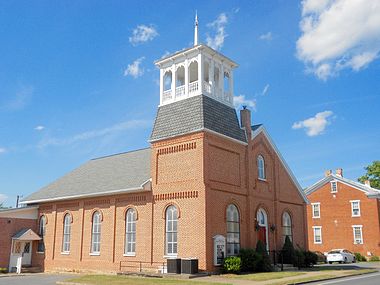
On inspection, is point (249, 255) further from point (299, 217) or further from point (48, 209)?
point (48, 209)

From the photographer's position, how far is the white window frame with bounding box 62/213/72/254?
31.9m

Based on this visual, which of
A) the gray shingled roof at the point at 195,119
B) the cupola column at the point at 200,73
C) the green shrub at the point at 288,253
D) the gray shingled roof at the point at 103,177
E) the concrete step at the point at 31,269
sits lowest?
the concrete step at the point at 31,269

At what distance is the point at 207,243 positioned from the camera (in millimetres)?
23750

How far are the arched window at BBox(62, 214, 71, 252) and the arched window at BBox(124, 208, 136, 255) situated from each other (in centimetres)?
631

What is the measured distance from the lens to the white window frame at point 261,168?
3001 cm

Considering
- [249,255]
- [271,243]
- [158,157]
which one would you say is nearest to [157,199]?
[158,157]

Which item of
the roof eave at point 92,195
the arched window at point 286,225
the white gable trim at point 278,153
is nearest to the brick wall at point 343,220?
the white gable trim at point 278,153

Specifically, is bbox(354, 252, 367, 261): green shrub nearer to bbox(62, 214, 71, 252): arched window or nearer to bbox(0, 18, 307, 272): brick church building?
bbox(0, 18, 307, 272): brick church building

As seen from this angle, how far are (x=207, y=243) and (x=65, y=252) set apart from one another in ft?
42.5

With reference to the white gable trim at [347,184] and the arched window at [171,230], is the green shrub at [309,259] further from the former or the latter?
the white gable trim at [347,184]

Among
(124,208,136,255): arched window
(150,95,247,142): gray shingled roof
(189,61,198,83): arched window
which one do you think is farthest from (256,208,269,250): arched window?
(189,61,198,83): arched window

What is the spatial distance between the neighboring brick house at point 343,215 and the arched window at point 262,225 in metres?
22.5

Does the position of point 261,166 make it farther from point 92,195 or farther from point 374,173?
point 374,173

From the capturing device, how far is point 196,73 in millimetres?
29375
